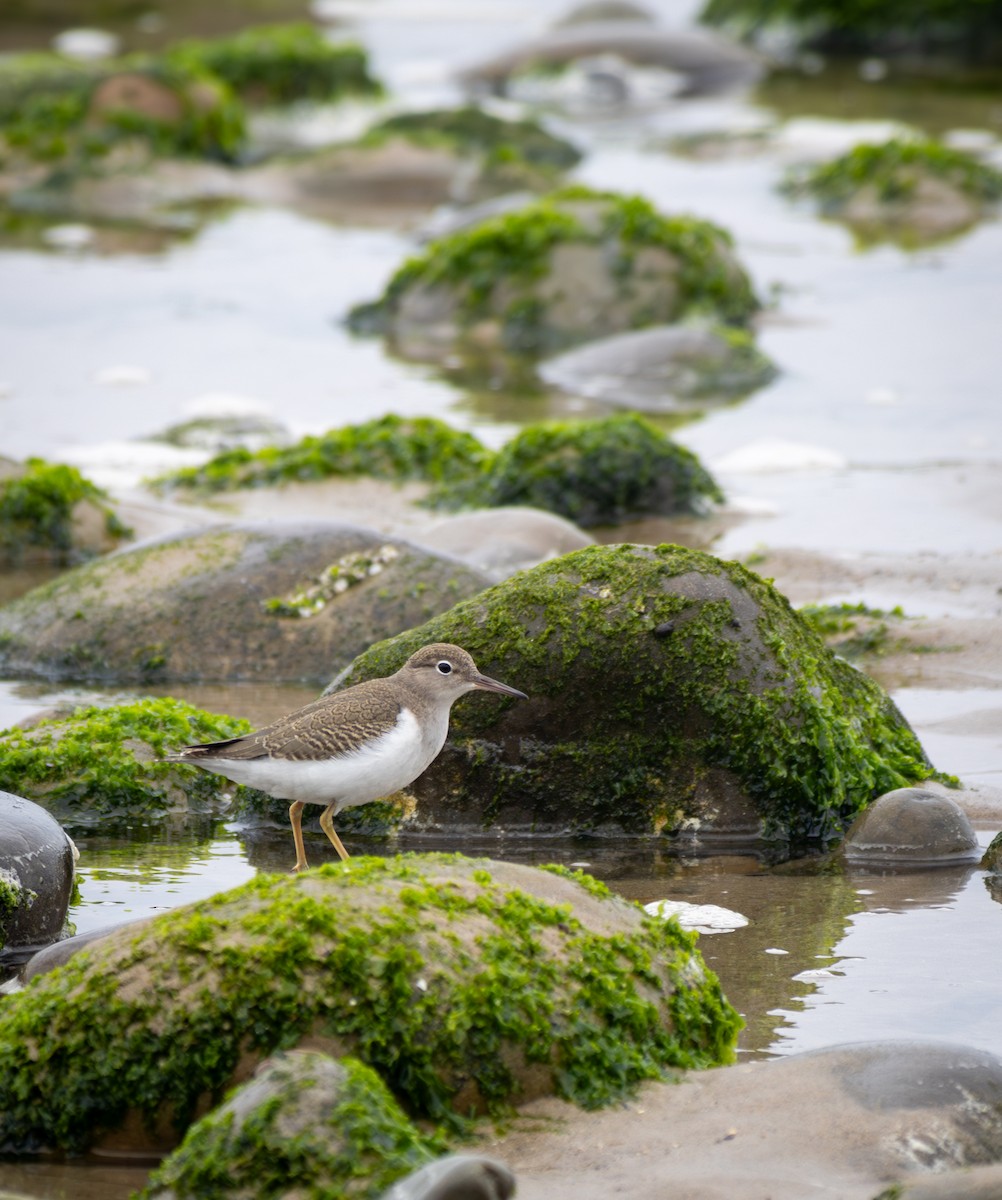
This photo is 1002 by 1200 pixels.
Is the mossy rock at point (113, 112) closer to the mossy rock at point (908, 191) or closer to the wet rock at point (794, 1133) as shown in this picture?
the mossy rock at point (908, 191)

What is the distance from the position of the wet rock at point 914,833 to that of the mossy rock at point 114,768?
234 centimetres

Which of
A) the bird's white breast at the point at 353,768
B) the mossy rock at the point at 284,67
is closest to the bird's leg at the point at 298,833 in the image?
the bird's white breast at the point at 353,768

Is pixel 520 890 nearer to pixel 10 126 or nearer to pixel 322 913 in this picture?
pixel 322 913

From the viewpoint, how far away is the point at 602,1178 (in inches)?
158

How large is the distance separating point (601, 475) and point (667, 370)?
9.90ft

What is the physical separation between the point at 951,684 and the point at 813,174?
41.2ft

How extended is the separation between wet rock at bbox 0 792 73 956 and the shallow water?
20cm

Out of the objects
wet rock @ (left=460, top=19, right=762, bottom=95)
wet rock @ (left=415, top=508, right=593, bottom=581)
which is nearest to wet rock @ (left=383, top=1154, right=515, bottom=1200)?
wet rock @ (left=415, top=508, right=593, bottom=581)

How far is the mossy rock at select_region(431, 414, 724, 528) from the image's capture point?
1041cm

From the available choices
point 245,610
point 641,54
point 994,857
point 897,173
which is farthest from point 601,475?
point 641,54

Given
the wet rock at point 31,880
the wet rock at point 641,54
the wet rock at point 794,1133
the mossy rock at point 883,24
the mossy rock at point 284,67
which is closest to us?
the wet rock at point 794,1133

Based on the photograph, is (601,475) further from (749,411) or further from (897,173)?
(897,173)

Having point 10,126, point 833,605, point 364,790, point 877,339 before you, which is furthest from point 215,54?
point 364,790

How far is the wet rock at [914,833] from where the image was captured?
607 centimetres
